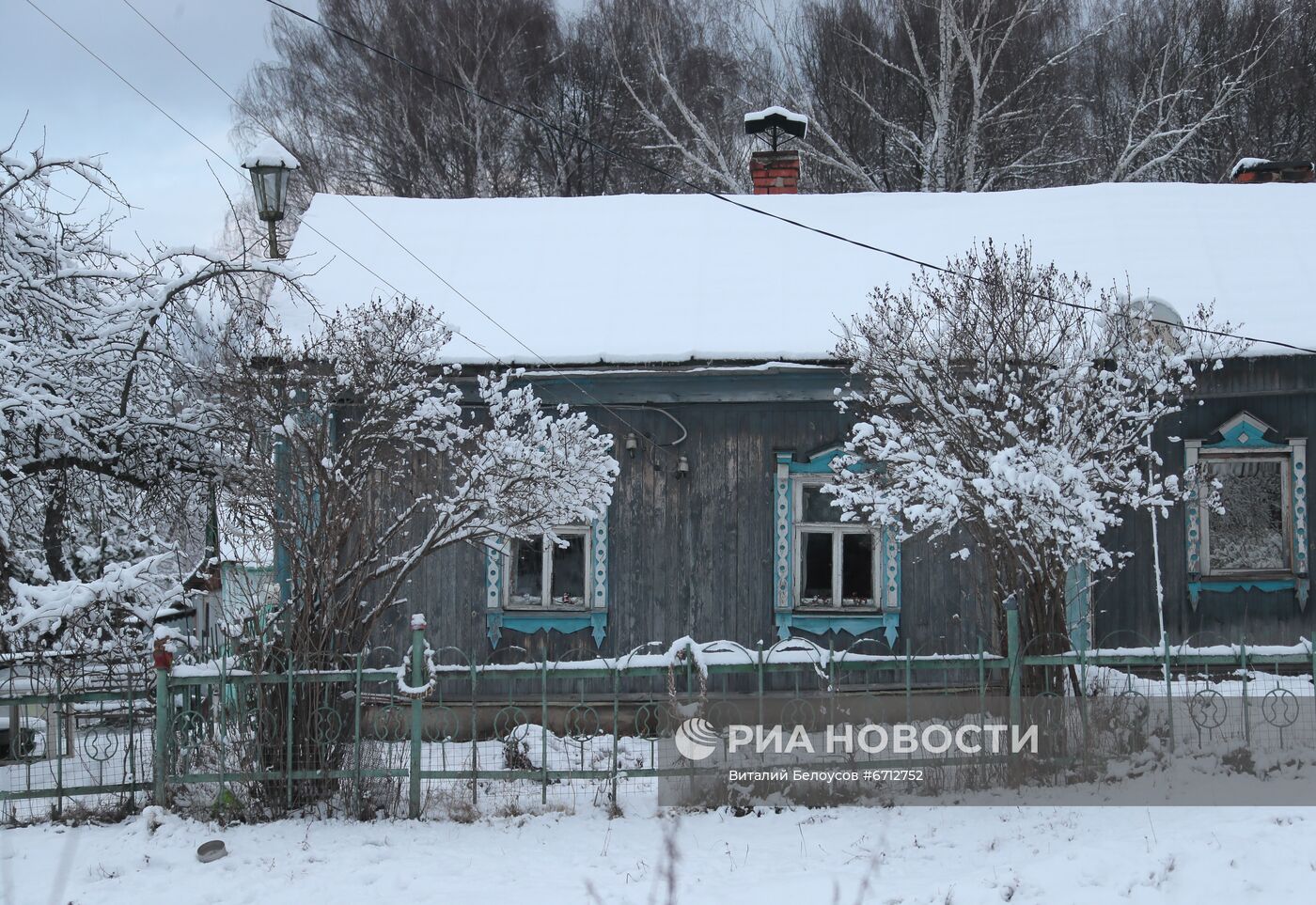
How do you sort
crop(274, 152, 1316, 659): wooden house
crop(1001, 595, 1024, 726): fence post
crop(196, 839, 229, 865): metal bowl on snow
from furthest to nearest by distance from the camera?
crop(274, 152, 1316, 659): wooden house < crop(1001, 595, 1024, 726): fence post < crop(196, 839, 229, 865): metal bowl on snow

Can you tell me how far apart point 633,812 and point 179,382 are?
15.9 ft

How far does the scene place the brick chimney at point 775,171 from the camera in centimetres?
1416

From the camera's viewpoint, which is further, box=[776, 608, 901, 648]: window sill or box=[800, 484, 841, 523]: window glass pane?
box=[800, 484, 841, 523]: window glass pane

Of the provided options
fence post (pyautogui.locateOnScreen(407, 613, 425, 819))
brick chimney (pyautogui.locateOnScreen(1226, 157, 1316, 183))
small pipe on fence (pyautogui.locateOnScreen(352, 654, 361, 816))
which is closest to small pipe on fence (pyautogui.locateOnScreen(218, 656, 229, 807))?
small pipe on fence (pyautogui.locateOnScreen(352, 654, 361, 816))

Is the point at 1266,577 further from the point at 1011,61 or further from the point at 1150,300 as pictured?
the point at 1011,61

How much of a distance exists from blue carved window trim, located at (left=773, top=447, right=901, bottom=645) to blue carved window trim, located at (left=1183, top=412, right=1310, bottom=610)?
260 cm

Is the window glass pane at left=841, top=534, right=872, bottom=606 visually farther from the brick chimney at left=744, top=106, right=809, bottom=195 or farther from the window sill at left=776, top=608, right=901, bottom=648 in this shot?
the brick chimney at left=744, top=106, right=809, bottom=195

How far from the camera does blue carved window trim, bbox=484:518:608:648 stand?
10.2 m

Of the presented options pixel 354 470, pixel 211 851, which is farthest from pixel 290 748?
pixel 354 470

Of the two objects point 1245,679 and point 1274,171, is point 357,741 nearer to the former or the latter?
point 1245,679

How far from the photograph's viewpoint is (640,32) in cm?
2783

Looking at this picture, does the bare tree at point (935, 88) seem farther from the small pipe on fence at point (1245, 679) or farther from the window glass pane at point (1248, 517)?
the small pipe on fence at point (1245, 679)

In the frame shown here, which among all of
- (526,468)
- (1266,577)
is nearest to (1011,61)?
(1266,577)

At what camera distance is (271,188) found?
34.5 feet
